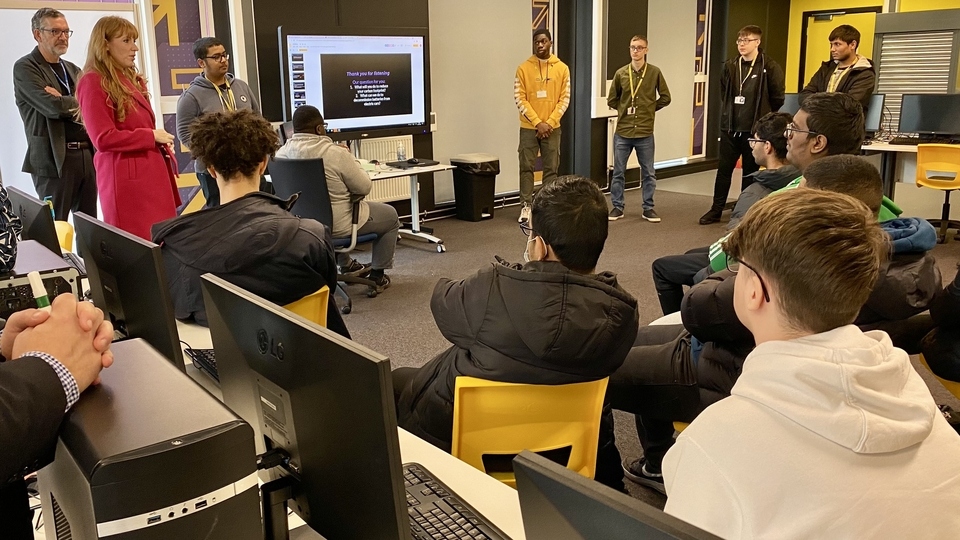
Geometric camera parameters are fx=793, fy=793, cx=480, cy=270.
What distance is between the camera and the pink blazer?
3734mm

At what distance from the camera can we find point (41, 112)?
4.38 m

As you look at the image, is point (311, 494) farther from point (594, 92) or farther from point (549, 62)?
point (594, 92)

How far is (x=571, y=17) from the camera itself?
26.7ft

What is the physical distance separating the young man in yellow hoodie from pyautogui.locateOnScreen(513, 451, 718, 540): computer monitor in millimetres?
6511

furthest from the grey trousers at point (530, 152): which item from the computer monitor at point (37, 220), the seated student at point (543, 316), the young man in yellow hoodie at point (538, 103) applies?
the seated student at point (543, 316)

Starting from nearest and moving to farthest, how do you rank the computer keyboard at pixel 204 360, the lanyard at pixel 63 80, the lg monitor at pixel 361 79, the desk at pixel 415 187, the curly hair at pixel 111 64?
the computer keyboard at pixel 204 360 → the curly hair at pixel 111 64 → the lanyard at pixel 63 80 → the desk at pixel 415 187 → the lg monitor at pixel 361 79

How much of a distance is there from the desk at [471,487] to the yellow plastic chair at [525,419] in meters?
0.21

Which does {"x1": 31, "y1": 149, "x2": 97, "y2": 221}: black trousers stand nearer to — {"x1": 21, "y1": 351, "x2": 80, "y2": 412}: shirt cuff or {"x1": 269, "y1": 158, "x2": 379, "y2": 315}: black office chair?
{"x1": 269, "y1": 158, "x2": 379, "y2": 315}: black office chair

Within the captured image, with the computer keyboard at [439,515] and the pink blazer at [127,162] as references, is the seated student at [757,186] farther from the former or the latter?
the pink blazer at [127,162]

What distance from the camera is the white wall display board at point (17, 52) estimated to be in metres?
4.86

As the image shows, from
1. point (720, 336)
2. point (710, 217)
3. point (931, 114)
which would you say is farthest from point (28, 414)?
point (931, 114)

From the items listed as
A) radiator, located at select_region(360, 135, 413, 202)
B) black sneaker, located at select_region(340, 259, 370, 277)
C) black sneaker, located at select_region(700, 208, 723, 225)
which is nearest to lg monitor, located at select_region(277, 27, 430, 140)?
radiator, located at select_region(360, 135, 413, 202)

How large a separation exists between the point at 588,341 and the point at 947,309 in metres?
1.52

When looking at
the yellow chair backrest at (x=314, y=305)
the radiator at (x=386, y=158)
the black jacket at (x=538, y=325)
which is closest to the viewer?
the black jacket at (x=538, y=325)
